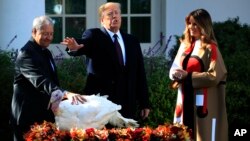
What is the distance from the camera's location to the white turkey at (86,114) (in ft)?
15.6

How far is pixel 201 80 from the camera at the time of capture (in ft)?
18.3

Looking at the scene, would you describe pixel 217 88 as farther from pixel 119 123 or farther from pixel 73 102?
pixel 73 102

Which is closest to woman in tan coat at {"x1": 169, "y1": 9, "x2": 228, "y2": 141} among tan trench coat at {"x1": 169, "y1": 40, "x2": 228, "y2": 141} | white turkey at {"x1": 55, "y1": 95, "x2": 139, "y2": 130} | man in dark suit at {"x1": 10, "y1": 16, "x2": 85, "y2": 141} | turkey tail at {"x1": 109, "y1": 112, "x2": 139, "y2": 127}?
tan trench coat at {"x1": 169, "y1": 40, "x2": 228, "y2": 141}

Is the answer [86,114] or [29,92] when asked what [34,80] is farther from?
[86,114]

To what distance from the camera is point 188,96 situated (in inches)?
227

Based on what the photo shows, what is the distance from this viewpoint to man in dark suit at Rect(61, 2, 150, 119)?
18.8ft

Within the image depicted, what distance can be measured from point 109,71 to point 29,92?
2.70 feet

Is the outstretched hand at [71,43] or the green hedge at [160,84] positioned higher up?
the outstretched hand at [71,43]

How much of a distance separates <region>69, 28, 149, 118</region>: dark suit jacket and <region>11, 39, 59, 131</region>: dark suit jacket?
484mm

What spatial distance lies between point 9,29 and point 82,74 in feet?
5.33

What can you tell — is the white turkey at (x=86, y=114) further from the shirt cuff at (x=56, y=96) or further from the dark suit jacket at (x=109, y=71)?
the dark suit jacket at (x=109, y=71)

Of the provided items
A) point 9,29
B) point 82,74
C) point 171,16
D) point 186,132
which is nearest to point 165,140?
point 186,132

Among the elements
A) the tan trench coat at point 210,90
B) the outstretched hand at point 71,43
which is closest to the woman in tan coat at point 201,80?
the tan trench coat at point 210,90

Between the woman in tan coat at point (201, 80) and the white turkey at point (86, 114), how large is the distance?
3.41ft
